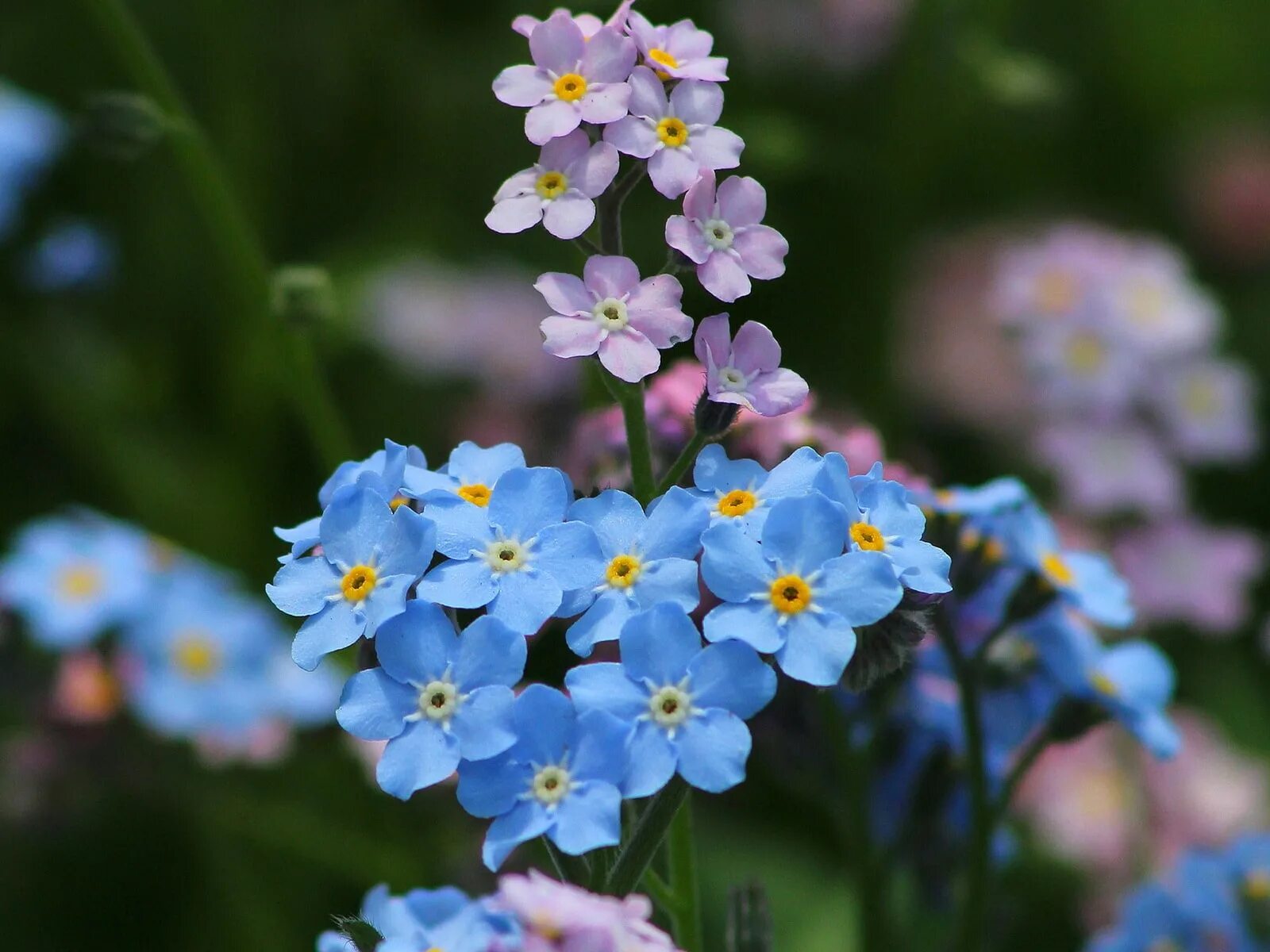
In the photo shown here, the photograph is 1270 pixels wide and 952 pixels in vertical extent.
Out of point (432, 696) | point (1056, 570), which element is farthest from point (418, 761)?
point (1056, 570)

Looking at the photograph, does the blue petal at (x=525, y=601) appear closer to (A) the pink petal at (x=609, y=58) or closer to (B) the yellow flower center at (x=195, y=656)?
(A) the pink petal at (x=609, y=58)

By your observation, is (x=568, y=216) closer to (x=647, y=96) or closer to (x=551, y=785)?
(x=647, y=96)

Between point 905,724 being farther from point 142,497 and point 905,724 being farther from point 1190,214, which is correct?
point 1190,214

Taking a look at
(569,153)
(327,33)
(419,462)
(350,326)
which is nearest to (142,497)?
(350,326)

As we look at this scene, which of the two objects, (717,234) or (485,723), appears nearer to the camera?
(485,723)

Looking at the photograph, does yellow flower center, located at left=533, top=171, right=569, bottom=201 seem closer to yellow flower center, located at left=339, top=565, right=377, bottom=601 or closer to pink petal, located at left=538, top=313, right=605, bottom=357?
pink petal, located at left=538, top=313, right=605, bottom=357

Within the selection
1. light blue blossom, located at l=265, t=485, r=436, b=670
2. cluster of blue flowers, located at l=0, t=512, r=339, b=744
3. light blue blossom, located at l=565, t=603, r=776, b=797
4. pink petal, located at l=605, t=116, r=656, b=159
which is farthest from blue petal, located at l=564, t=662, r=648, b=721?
cluster of blue flowers, located at l=0, t=512, r=339, b=744

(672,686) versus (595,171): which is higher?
(595,171)
